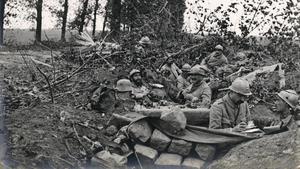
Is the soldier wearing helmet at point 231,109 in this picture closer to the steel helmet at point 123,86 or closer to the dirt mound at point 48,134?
the dirt mound at point 48,134

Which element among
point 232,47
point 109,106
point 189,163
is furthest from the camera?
point 232,47

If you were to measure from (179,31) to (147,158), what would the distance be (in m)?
9.71

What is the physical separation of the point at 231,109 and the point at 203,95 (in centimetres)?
220

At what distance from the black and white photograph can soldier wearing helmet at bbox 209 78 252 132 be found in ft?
0.05

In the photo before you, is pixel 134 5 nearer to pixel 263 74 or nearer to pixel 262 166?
pixel 263 74

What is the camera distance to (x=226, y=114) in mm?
6961

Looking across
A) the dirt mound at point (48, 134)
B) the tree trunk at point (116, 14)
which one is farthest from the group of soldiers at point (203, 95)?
the tree trunk at point (116, 14)

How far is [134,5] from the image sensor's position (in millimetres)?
18094

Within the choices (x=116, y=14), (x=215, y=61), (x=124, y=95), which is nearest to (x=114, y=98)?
(x=124, y=95)

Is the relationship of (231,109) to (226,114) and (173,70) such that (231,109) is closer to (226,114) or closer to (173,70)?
(226,114)

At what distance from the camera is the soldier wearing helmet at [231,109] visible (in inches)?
272

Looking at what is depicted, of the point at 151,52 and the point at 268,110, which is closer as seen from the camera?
the point at 268,110

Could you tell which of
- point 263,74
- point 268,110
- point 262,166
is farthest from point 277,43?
point 262,166

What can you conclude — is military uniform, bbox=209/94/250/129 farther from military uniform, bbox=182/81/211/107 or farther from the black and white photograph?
military uniform, bbox=182/81/211/107
